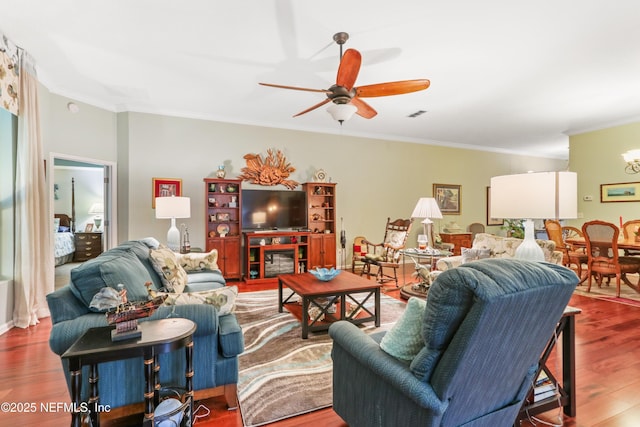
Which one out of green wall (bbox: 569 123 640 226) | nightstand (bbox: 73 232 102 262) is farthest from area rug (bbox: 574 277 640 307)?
nightstand (bbox: 73 232 102 262)

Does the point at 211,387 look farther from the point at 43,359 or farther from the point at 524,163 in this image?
the point at 524,163

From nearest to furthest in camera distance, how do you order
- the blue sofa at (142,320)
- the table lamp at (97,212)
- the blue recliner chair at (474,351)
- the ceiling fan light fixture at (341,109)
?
the blue recliner chair at (474,351)
the blue sofa at (142,320)
the ceiling fan light fixture at (341,109)
the table lamp at (97,212)

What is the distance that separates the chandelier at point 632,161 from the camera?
5.06 m

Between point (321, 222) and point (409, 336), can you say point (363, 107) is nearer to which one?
point (409, 336)

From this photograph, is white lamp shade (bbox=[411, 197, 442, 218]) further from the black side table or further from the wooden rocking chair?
the black side table

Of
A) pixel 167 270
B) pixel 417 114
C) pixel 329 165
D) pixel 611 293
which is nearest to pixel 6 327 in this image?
pixel 167 270

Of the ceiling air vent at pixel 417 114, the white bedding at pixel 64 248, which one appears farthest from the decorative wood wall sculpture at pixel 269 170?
the white bedding at pixel 64 248

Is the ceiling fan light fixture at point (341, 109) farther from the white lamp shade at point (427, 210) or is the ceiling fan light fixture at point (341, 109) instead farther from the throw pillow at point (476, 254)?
the throw pillow at point (476, 254)

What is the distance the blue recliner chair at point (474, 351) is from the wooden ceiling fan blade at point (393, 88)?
204 centimetres

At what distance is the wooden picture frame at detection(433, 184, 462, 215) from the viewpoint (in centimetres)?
753

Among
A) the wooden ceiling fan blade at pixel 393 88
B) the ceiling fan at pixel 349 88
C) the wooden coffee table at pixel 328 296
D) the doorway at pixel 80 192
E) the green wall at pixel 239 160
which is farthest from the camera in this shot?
the doorway at pixel 80 192

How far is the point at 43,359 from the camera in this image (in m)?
2.60

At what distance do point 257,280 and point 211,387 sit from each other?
3.42m

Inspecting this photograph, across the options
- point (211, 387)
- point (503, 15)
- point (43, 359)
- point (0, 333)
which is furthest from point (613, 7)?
point (0, 333)
